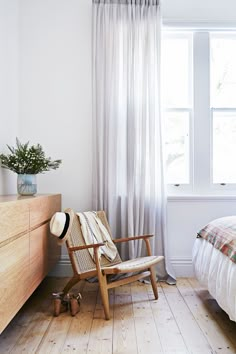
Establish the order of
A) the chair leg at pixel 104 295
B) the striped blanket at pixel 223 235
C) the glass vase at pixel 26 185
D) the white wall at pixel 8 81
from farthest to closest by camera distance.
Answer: the white wall at pixel 8 81 < the glass vase at pixel 26 185 < the chair leg at pixel 104 295 < the striped blanket at pixel 223 235

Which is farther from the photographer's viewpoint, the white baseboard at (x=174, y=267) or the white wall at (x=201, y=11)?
the white wall at (x=201, y=11)

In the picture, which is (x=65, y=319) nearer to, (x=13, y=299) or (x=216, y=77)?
(x=13, y=299)

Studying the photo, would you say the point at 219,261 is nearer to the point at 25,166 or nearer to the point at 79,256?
the point at 79,256

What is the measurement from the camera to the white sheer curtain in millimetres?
3115

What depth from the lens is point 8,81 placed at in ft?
9.70

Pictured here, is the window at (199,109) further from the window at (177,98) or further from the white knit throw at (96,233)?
the white knit throw at (96,233)

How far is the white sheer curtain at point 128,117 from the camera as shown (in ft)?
10.2

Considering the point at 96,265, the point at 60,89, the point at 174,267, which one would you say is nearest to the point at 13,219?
the point at 96,265

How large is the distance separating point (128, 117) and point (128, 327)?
6.25 ft

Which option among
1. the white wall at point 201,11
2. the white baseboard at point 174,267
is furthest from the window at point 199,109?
the white baseboard at point 174,267

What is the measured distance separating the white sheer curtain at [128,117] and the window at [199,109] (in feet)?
0.95

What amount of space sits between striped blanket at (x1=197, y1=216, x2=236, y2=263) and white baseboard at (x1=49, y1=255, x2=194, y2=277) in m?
0.65

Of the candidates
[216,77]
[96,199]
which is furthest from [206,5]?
[96,199]

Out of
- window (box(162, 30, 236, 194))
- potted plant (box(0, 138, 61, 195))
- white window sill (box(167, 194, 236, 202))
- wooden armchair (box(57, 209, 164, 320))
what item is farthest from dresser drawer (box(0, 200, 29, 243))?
window (box(162, 30, 236, 194))
